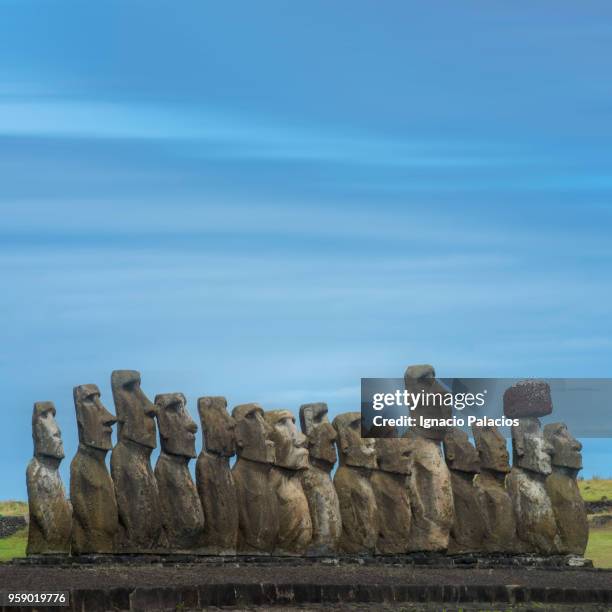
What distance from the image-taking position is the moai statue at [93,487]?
880 inches

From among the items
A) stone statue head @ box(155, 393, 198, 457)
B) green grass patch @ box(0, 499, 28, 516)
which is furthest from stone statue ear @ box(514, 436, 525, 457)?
green grass patch @ box(0, 499, 28, 516)

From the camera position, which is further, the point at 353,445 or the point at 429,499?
the point at 429,499

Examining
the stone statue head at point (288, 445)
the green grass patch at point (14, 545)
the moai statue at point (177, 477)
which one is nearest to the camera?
the moai statue at point (177, 477)

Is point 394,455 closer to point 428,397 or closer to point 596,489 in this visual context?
point 428,397

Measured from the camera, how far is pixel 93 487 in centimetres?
2238

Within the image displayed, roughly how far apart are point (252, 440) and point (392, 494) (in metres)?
2.78

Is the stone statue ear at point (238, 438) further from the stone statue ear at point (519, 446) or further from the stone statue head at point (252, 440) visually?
the stone statue ear at point (519, 446)

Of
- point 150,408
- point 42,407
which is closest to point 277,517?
point 150,408

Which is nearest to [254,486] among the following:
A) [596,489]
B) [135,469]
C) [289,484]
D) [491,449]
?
[289,484]

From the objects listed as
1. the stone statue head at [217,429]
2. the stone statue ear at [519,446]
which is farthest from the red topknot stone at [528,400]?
the stone statue head at [217,429]

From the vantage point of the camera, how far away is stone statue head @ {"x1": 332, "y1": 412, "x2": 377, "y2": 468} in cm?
2436

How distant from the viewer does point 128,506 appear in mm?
22484

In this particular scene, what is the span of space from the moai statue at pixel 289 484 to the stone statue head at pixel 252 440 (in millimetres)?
449

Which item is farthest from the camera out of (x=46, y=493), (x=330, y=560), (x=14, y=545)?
(x=14, y=545)
